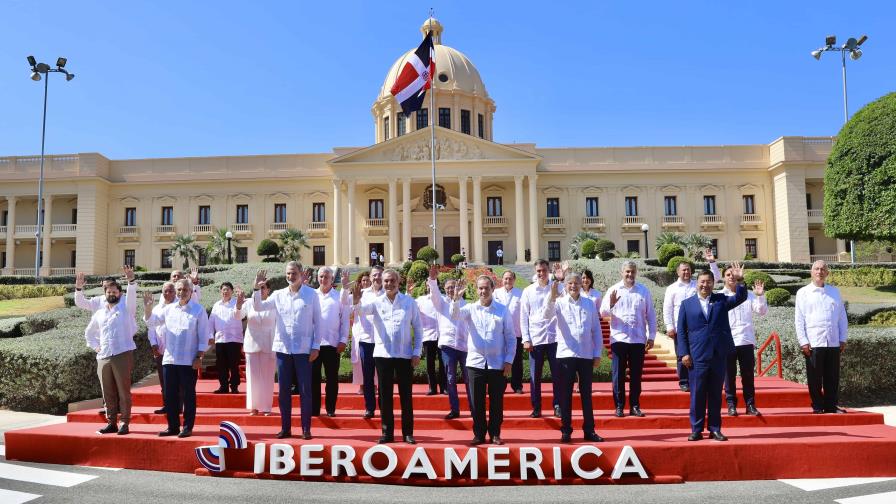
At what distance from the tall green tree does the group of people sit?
21013 millimetres

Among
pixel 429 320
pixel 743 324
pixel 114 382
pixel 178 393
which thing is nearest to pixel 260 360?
pixel 178 393

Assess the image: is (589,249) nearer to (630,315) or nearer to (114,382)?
(630,315)

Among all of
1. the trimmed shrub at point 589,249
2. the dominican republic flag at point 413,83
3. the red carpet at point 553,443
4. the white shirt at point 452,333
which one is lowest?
the red carpet at point 553,443

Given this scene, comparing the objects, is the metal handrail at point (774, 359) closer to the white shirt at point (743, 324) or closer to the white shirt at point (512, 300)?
the white shirt at point (743, 324)

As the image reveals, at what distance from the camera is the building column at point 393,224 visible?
141ft

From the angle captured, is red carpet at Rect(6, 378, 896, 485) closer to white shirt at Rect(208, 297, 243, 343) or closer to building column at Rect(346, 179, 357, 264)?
white shirt at Rect(208, 297, 243, 343)

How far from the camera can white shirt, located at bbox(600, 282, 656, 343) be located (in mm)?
8477

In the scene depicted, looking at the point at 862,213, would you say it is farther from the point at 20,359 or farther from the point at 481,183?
the point at 20,359

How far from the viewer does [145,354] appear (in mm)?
13195

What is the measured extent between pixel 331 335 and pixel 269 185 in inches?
1551

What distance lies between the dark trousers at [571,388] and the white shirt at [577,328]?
0.27 feet

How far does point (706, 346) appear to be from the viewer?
730cm

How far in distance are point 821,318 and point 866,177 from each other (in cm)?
2199

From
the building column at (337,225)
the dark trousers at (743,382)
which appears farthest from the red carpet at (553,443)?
the building column at (337,225)
